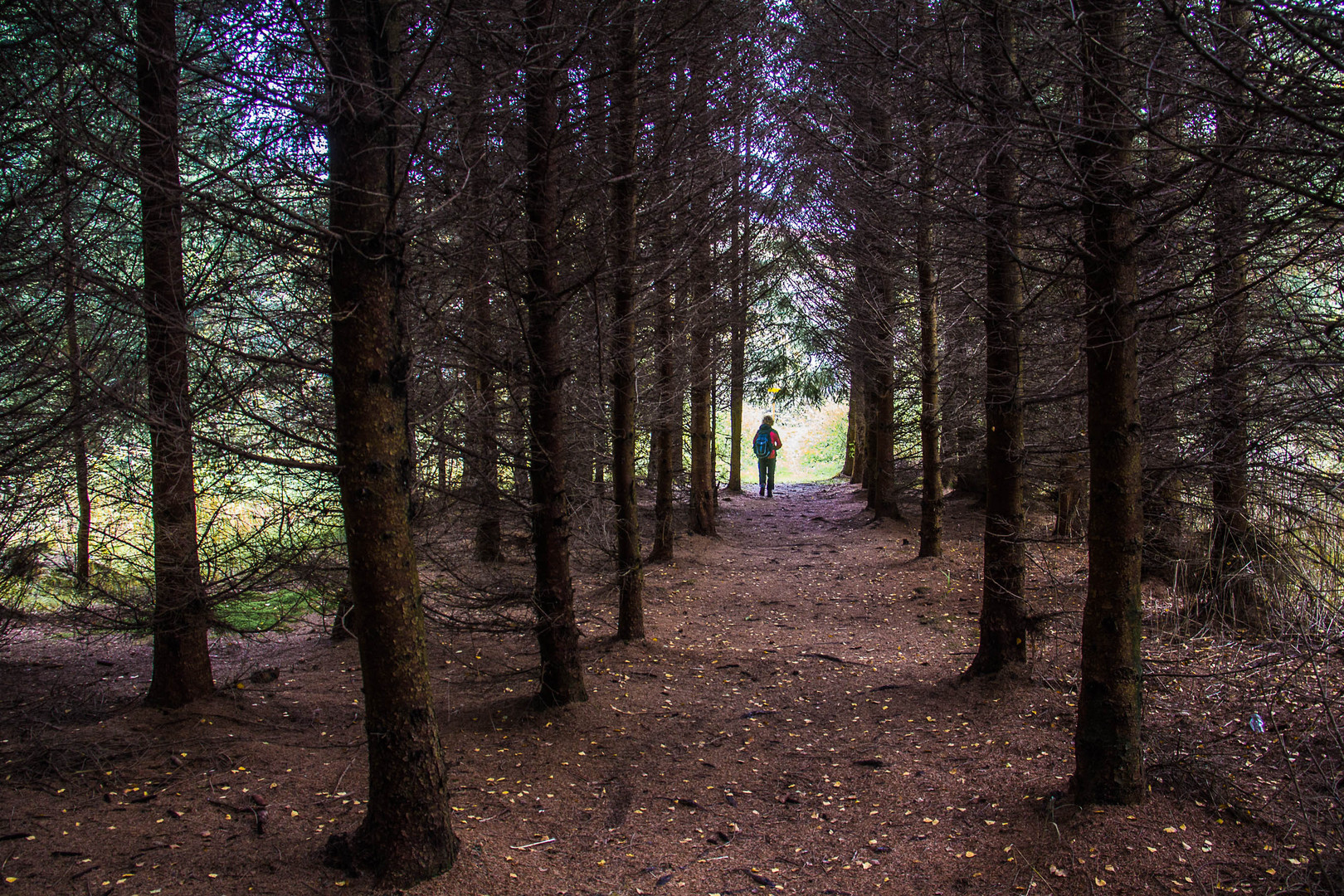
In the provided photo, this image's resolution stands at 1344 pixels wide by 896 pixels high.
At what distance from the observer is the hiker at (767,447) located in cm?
1895

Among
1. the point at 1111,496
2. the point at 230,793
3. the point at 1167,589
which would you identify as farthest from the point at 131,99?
the point at 1167,589

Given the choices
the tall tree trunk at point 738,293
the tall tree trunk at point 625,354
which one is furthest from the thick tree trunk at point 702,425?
the tall tree trunk at point 625,354

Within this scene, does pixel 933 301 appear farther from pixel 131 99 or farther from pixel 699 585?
pixel 131 99

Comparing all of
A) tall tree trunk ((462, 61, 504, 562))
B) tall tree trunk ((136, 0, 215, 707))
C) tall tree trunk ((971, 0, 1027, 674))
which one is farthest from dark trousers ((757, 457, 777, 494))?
tall tree trunk ((136, 0, 215, 707))

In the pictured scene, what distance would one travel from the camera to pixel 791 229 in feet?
43.8

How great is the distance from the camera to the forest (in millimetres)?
3268

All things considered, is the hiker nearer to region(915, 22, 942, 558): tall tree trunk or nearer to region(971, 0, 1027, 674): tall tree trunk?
region(915, 22, 942, 558): tall tree trunk

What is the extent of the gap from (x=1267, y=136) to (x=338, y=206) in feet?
13.2

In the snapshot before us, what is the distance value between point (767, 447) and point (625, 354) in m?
12.2

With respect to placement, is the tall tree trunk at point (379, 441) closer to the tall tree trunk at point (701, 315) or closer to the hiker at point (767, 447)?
the tall tree trunk at point (701, 315)

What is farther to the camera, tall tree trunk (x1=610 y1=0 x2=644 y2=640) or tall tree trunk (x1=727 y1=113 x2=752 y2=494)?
tall tree trunk (x1=727 y1=113 x2=752 y2=494)

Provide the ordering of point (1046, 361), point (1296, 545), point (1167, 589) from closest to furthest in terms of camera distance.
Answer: point (1296, 545)
point (1167, 589)
point (1046, 361)

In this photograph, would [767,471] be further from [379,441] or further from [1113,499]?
[379,441]

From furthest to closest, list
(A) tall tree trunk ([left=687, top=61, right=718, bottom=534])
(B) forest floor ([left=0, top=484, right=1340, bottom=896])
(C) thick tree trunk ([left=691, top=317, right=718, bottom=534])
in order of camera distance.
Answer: (C) thick tree trunk ([left=691, top=317, right=718, bottom=534]) → (A) tall tree trunk ([left=687, top=61, right=718, bottom=534]) → (B) forest floor ([left=0, top=484, right=1340, bottom=896])
